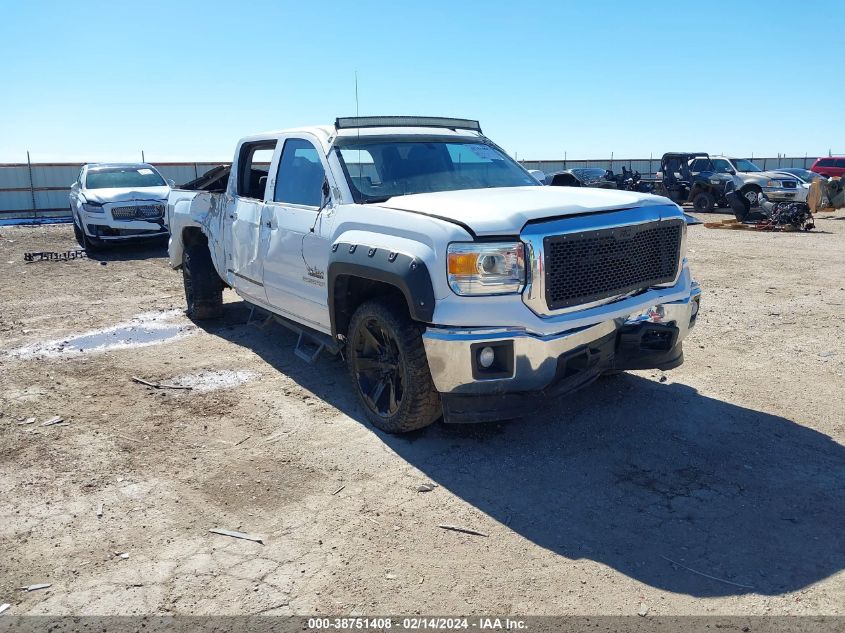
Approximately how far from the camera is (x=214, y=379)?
218 inches

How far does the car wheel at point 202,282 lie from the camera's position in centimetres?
725

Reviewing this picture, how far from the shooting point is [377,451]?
4098 millimetres

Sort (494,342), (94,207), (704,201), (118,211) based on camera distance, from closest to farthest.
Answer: (494,342) < (94,207) < (118,211) < (704,201)

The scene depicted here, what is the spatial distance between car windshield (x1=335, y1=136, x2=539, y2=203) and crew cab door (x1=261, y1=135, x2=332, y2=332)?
25 cm

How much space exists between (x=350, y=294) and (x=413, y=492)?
1453 millimetres

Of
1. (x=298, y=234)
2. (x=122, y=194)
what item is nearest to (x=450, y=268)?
(x=298, y=234)

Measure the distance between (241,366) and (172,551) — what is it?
2.87 m

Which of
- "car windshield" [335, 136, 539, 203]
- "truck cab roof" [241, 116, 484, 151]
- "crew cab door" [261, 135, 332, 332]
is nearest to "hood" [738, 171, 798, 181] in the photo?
"truck cab roof" [241, 116, 484, 151]

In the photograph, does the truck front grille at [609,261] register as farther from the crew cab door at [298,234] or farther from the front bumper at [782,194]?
the front bumper at [782,194]

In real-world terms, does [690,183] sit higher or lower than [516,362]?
higher

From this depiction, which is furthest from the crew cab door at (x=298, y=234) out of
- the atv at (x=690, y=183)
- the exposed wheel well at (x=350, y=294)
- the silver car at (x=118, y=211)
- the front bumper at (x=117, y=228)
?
the atv at (x=690, y=183)

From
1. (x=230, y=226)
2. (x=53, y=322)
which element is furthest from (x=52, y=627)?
(x=53, y=322)

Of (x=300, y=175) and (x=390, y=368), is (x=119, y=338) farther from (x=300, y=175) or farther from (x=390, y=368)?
(x=390, y=368)

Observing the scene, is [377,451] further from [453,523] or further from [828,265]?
[828,265]
